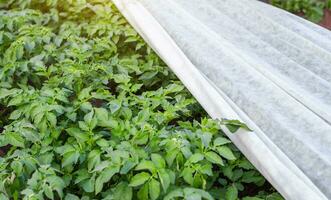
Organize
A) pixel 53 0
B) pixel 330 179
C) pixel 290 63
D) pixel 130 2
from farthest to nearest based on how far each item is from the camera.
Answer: pixel 53 0
pixel 130 2
pixel 290 63
pixel 330 179

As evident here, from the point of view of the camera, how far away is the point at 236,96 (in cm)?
185

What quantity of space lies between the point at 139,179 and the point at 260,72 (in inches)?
30.3

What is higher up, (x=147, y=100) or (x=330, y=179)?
(x=330, y=179)

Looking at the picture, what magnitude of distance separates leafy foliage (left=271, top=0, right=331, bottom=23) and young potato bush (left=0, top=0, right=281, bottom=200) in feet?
7.62

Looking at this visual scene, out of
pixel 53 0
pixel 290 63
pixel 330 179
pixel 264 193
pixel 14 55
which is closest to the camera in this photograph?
pixel 330 179

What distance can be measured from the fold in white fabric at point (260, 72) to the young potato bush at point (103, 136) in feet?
0.36

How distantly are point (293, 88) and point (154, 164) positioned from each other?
0.68m

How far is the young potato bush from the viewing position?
1528 millimetres

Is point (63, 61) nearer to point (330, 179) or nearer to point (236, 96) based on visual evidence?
point (236, 96)

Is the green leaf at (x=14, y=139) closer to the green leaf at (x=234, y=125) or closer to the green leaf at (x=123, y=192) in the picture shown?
the green leaf at (x=123, y=192)

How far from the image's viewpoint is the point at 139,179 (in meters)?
1.47

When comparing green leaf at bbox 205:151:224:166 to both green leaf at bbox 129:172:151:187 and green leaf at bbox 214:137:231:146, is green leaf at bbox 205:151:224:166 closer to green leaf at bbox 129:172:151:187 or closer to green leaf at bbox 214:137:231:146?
green leaf at bbox 214:137:231:146

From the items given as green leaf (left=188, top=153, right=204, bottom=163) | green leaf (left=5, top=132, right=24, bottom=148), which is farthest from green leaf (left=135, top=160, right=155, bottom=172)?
green leaf (left=5, top=132, right=24, bottom=148)

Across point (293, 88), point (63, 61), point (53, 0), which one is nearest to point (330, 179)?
point (293, 88)
